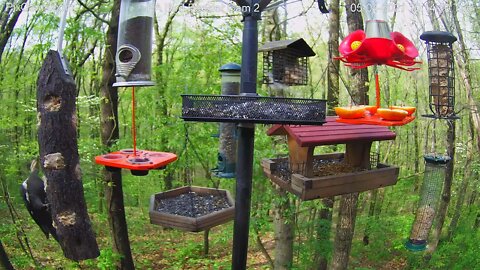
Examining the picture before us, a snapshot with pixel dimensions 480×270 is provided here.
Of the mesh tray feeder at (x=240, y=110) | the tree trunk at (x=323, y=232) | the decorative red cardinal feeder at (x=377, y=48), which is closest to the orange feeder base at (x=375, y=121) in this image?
the decorative red cardinal feeder at (x=377, y=48)

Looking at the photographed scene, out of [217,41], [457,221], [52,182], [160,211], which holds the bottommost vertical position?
[457,221]

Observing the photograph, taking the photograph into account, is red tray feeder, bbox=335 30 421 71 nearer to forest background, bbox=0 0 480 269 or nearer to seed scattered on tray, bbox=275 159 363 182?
seed scattered on tray, bbox=275 159 363 182

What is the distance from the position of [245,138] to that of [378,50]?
93 centimetres

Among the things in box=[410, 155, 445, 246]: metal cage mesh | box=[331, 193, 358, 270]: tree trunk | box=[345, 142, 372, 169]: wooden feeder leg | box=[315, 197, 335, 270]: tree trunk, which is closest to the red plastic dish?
box=[345, 142, 372, 169]: wooden feeder leg

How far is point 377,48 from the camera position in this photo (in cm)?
228

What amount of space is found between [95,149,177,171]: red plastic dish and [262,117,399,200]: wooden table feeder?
101cm

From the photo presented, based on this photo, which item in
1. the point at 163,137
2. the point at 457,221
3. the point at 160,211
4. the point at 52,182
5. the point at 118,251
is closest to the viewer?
the point at 52,182

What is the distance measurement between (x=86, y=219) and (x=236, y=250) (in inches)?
34.9

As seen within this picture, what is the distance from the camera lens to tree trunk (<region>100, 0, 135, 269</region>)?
498 cm

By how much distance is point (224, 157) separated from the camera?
162 inches

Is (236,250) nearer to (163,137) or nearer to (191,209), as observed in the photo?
(191,209)

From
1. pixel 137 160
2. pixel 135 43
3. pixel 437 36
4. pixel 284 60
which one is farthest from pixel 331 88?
pixel 137 160

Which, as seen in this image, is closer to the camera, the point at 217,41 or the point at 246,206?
the point at 246,206

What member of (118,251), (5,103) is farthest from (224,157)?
(5,103)
